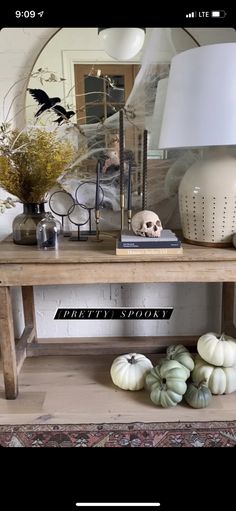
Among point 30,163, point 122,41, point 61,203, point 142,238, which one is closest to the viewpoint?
point 142,238

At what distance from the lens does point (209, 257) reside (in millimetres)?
1214

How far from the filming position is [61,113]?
1553 mm

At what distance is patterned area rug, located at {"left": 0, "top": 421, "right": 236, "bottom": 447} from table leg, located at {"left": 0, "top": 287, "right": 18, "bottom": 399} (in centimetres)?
18

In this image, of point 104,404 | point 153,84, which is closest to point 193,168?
point 153,84

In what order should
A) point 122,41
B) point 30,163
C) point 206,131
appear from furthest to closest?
point 122,41 < point 30,163 < point 206,131

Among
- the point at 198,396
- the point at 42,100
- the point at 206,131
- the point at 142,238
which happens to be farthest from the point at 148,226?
the point at 42,100

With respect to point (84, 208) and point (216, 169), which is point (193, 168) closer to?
point (216, 169)

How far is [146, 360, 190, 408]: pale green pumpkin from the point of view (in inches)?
51.2

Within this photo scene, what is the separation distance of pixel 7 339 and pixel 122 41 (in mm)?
1188

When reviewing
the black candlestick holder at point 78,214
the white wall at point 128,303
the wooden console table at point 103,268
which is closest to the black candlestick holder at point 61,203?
the black candlestick holder at point 78,214

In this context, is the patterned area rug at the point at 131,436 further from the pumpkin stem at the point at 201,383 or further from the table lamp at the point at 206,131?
the table lamp at the point at 206,131

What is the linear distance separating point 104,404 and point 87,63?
128 centimetres

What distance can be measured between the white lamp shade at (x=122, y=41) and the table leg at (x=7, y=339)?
0.99m
